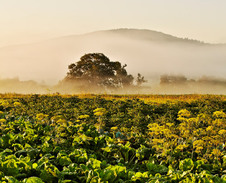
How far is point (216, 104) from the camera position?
1290 centimetres

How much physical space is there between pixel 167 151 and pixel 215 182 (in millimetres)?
1720

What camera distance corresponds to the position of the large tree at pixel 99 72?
3130 cm

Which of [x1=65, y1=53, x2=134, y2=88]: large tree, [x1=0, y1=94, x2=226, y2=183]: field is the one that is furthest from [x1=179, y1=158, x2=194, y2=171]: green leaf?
[x1=65, y1=53, x2=134, y2=88]: large tree

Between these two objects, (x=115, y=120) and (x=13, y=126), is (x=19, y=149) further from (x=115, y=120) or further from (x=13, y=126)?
(x=115, y=120)

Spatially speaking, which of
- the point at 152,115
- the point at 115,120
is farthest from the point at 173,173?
the point at 152,115

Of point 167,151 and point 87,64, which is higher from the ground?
point 87,64

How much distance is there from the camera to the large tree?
103 feet

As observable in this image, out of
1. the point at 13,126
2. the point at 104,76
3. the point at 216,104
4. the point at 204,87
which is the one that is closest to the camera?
the point at 13,126

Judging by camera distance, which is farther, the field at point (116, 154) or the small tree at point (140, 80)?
the small tree at point (140, 80)

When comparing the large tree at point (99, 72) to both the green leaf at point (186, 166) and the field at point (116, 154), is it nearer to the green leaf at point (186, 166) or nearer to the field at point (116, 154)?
the field at point (116, 154)

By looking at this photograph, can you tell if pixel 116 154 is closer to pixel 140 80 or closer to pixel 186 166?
pixel 186 166

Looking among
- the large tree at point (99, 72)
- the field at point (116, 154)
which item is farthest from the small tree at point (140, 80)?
the field at point (116, 154)

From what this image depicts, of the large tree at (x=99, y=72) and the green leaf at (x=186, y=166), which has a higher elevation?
the large tree at (x=99, y=72)

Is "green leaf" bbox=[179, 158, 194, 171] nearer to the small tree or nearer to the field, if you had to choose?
the field
